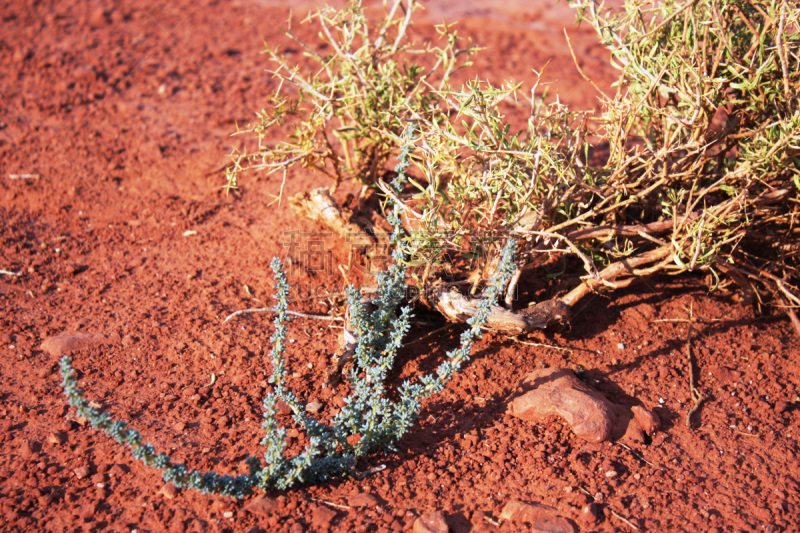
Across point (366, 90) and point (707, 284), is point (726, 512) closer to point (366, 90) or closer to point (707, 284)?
point (707, 284)

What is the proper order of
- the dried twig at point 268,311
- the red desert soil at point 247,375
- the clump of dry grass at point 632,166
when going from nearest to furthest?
1. the red desert soil at point 247,375
2. the clump of dry grass at point 632,166
3. the dried twig at point 268,311

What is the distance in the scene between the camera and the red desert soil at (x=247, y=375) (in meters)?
2.32

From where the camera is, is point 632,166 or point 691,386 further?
point 632,166

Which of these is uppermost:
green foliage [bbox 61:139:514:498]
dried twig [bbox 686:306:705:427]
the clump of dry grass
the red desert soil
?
the clump of dry grass

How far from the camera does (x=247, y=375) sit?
2930 mm

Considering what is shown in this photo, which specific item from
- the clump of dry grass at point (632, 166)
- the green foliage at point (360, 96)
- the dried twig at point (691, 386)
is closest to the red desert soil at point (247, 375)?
the dried twig at point (691, 386)

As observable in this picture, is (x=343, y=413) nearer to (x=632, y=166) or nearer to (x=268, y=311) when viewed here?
(x=268, y=311)

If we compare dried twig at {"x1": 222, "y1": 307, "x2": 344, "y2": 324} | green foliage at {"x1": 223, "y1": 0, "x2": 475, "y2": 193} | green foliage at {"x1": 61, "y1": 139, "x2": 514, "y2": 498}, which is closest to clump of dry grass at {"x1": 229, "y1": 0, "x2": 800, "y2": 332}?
green foliage at {"x1": 223, "y1": 0, "x2": 475, "y2": 193}

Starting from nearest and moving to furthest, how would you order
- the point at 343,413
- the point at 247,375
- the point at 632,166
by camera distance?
1. the point at 343,413
2. the point at 247,375
3. the point at 632,166

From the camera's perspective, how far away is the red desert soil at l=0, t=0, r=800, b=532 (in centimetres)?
232

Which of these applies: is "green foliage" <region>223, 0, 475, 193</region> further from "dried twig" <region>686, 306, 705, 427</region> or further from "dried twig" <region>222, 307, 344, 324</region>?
"dried twig" <region>686, 306, 705, 427</region>

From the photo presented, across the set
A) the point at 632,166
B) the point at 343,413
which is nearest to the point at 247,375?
the point at 343,413

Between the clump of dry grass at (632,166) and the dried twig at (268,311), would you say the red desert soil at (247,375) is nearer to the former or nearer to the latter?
the dried twig at (268,311)

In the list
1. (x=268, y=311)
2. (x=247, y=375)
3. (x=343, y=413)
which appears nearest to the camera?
(x=343, y=413)
